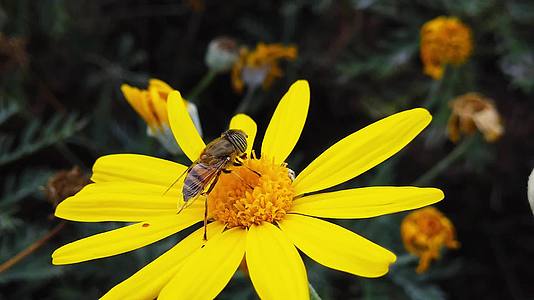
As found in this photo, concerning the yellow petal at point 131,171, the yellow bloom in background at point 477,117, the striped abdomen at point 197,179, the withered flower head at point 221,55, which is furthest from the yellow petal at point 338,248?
the withered flower head at point 221,55

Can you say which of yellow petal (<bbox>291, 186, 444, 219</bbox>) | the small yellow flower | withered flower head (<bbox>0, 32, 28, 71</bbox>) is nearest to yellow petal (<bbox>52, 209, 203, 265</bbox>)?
yellow petal (<bbox>291, 186, 444, 219</bbox>)

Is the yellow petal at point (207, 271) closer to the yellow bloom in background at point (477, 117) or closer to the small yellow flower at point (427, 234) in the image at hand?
the small yellow flower at point (427, 234)

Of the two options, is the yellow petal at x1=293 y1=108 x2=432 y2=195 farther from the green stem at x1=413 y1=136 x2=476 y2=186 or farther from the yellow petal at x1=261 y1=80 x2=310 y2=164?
the green stem at x1=413 y1=136 x2=476 y2=186

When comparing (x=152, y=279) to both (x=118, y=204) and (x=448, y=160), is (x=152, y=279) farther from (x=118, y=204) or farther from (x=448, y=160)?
(x=448, y=160)

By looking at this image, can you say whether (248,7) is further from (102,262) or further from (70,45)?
(102,262)

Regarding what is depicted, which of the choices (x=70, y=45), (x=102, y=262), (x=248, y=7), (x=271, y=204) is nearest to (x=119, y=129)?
(x=102, y=262)
